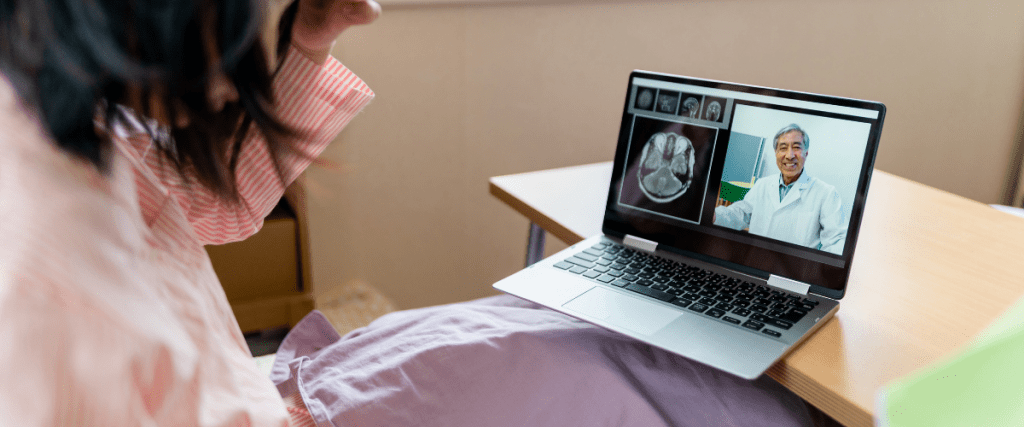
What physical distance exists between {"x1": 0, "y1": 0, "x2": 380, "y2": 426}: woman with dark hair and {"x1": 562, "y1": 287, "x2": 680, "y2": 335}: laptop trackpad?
31 centimetres

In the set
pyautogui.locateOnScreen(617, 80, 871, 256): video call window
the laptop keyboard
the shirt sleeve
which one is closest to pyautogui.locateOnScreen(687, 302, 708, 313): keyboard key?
the laptop keyboard

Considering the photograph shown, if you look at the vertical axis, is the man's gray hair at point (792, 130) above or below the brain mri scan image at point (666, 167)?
above

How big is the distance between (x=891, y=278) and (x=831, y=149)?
18cm

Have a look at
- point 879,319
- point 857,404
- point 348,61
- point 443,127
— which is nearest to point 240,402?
point 857,404

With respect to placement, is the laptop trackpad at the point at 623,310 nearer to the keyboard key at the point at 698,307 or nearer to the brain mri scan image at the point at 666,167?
the keyboard key at the point at 698,307

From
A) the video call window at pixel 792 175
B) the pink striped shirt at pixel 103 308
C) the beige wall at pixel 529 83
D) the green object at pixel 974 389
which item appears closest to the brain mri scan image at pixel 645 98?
the video call window at pixel 792 175

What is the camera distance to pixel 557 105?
1.72 metres

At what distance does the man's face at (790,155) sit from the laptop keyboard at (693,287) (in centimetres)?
12

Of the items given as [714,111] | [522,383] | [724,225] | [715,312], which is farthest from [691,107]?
[522,383]

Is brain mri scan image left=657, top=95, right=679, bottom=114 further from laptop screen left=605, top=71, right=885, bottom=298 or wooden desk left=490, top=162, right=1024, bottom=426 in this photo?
wooden desk left=490, top=162, right=1024, bottom=426

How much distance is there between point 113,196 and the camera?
0.38m

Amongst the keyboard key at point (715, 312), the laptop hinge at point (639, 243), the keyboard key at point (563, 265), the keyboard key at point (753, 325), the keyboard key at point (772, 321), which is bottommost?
the keyboard key at point (563, 265)

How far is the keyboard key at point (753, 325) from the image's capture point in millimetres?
607

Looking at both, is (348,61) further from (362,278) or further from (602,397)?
(602,397)
